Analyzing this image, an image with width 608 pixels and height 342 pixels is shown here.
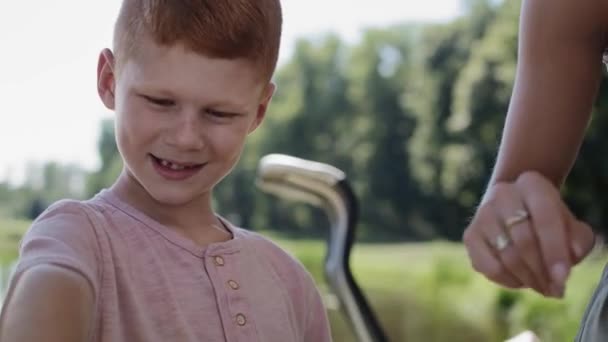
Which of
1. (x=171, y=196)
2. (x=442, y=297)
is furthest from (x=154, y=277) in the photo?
(x=442, y=297)

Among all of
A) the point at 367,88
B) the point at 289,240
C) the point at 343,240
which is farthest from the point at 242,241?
the point at 367,88

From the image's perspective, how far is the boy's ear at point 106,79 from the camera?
100cm

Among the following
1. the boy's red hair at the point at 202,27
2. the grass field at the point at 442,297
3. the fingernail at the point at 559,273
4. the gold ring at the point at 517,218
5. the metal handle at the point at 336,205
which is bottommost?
the grass field at the point at 442,297

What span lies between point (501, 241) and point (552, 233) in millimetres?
29

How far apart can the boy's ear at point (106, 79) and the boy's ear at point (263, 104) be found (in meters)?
0.13

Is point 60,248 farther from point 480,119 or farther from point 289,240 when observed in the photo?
point 289,240

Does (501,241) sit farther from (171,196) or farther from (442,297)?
(442,297)

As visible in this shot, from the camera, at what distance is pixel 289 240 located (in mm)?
16547

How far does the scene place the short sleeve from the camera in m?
0.85

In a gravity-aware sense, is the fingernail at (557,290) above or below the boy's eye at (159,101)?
below

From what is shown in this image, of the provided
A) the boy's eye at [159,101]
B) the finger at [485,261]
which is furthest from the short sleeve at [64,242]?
the finger at [485,261]

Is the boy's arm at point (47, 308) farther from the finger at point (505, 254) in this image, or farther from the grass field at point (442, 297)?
the grass field at point (442, 297)

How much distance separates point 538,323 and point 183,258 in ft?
26.3

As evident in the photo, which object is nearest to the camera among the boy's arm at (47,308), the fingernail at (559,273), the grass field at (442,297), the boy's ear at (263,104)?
the fingernail at (559,273)
